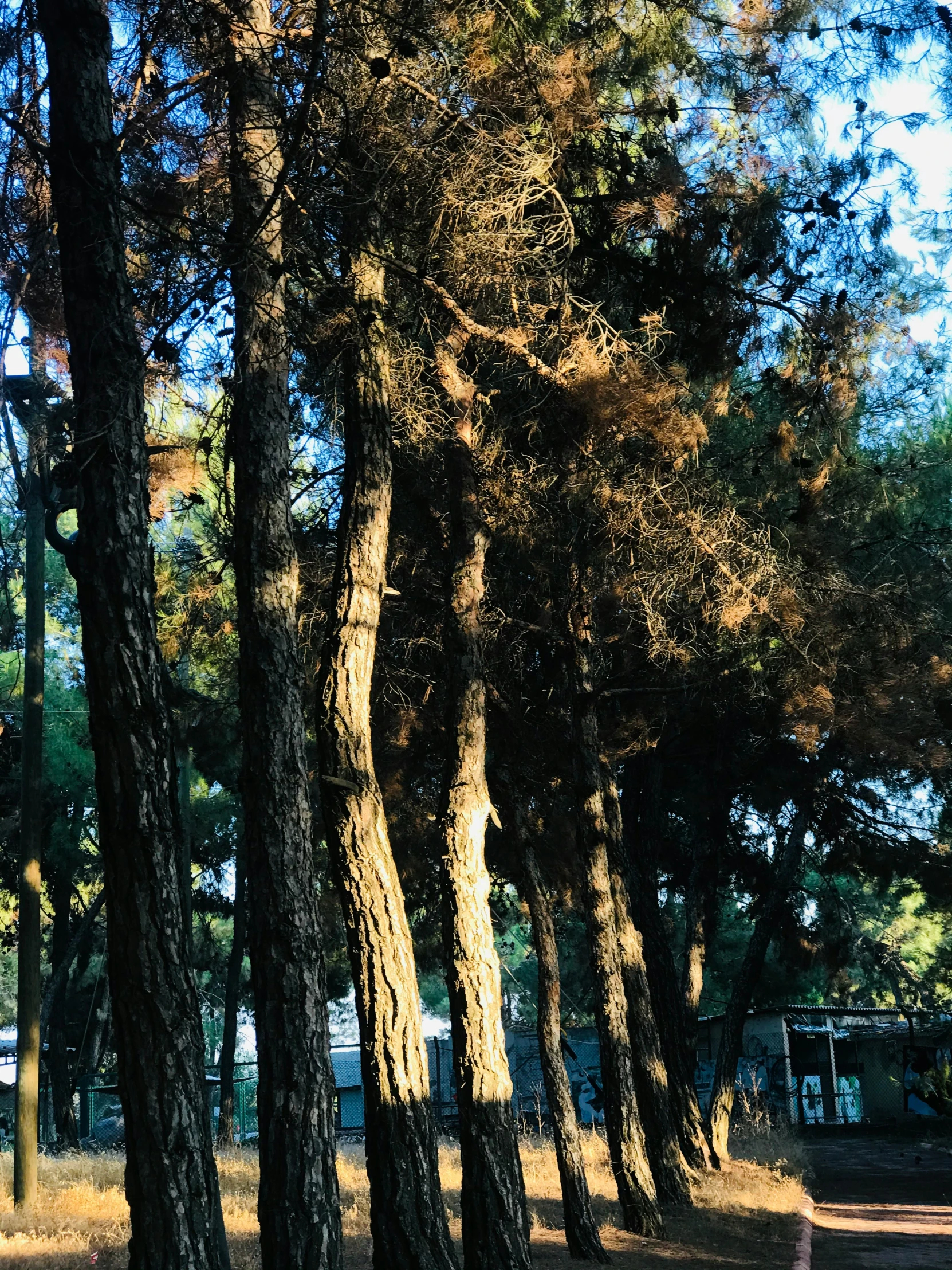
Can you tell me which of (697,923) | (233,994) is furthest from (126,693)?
(233,994)

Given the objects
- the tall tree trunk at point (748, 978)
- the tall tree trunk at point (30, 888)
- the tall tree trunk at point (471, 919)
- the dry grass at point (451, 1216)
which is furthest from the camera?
the tall tree trunk at point (748, 978)

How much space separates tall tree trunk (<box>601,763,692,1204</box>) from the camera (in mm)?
12469

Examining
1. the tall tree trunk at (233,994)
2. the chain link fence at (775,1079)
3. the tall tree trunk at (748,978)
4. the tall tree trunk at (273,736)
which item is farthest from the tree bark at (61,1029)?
the tall tree trunk at (273,736)

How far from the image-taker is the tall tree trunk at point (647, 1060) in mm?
12469

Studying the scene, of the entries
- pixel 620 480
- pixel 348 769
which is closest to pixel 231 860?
pixel 620 480

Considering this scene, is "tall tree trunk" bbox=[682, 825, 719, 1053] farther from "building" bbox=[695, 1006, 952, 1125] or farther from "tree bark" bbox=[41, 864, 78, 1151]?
"tree bark" bbox=[41, 864, 78, 1151]

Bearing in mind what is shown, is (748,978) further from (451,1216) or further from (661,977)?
(451,1216)

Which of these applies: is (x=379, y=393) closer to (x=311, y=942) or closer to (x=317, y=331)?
(x=317, y=331)

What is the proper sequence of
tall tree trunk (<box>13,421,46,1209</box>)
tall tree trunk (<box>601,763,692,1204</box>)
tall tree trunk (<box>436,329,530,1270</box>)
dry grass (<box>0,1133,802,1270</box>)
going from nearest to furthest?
tall tree trunk (<box>436,329,530,1270</box>) < dry grass (<box>0,1133,802,1270</box>) < tall tree trunk (<box>13,421,46,1209</box>) < tall tree trunk (<box>601,763,692,1204</box>)

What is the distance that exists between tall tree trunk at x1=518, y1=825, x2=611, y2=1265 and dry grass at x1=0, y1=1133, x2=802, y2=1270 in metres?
0.24

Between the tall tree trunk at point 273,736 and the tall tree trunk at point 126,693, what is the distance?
52cm

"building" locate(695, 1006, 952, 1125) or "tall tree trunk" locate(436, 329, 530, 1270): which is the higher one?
"tall tree trunk" locate(436, 329, 530, 1270)

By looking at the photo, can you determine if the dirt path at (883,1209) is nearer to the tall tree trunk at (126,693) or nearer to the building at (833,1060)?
the building at (833,1060)

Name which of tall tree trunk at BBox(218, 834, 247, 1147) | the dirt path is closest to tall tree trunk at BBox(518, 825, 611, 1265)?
the dirt path
